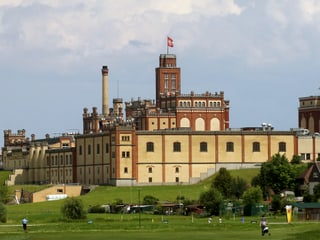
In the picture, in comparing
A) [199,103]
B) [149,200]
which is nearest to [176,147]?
[199,103]

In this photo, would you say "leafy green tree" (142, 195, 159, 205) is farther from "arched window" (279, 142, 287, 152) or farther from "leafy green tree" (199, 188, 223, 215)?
"arched window" (279, 142, 287, 152)

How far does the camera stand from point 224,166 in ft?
590

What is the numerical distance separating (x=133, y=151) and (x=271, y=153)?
19.5 meters

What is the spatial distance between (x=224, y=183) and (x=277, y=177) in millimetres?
6706

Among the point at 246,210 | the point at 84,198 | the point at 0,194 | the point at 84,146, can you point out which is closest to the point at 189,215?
the point at 246,210

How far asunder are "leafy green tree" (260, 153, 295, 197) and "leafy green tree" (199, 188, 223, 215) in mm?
22423

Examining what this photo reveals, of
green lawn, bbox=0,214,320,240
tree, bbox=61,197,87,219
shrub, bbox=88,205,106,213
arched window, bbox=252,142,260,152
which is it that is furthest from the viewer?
arched window, bbox=252,142,260,152

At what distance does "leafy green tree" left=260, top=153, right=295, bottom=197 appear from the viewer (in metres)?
163

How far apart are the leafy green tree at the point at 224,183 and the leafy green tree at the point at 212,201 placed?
20.3m

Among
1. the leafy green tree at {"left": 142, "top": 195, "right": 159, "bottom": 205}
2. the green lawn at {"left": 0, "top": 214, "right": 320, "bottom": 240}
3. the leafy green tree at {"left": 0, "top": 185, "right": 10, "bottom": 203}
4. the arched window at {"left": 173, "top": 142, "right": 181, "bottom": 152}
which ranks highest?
the arched window at {"left": 173, "top": 142, "right": 181, "bottom": 152}

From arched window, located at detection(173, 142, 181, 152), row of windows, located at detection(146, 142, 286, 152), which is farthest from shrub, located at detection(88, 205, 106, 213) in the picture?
arched window, located at detection(173, 142, 181, 152)

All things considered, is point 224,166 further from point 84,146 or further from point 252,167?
point 84,146

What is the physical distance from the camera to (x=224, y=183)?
16438 cm

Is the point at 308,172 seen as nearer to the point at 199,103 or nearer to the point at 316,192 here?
the point at 316,192
